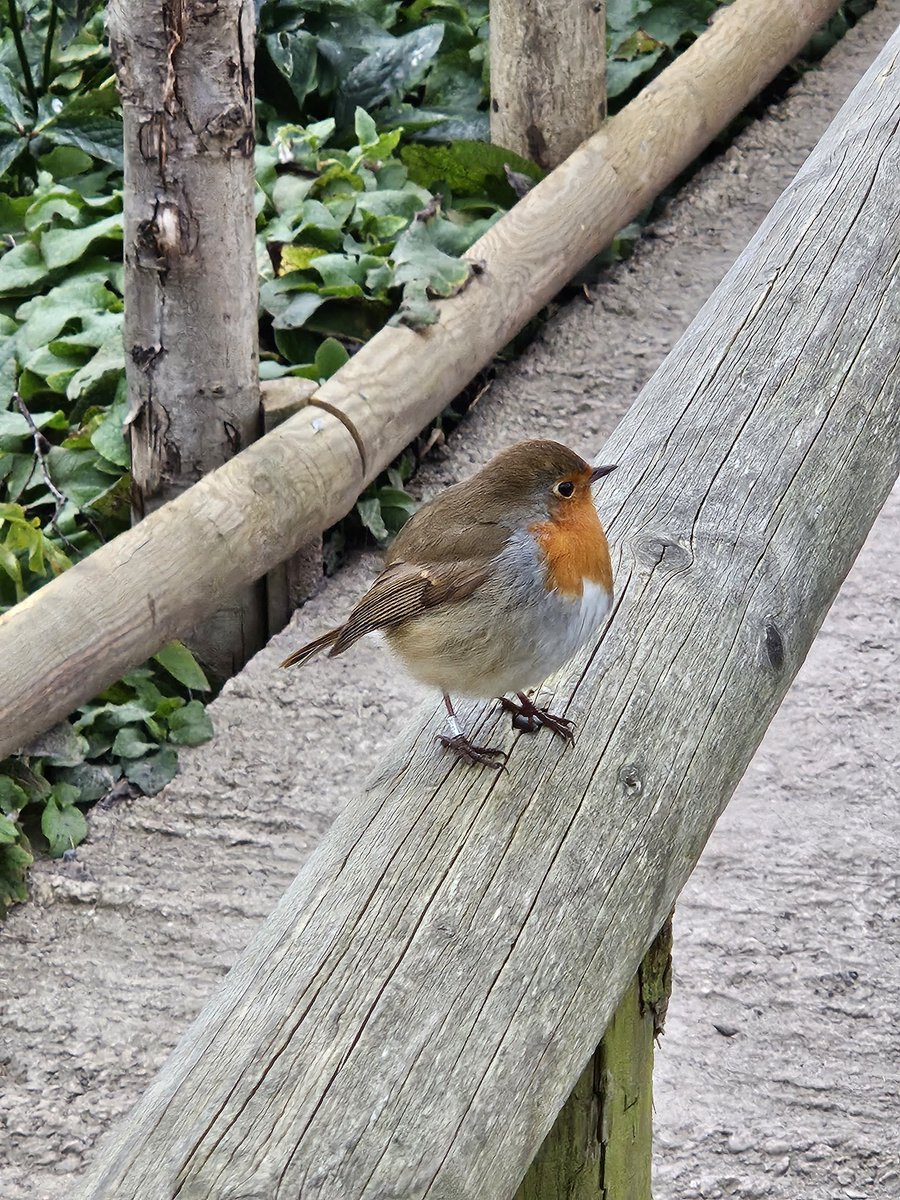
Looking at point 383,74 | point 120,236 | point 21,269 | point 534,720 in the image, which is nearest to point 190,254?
point 120,236

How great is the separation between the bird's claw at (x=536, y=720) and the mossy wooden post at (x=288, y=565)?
2.41m

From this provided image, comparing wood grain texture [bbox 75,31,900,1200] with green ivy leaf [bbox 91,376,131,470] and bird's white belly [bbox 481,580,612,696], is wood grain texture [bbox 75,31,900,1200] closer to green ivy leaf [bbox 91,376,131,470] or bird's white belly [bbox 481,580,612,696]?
bird's white belly [bbox 481,580,612,696]

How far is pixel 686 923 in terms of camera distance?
3328mm

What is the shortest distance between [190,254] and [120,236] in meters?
1.10

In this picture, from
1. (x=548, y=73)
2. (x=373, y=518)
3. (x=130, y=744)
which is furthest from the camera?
(x=548, y=73)

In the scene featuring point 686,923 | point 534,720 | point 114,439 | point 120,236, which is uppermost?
point 534,720

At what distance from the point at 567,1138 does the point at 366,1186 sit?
1.95ft

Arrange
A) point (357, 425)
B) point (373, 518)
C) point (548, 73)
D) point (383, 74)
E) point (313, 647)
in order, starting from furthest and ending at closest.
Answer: point (383, 74) < point (548, 73) < point (373, 518) < point (357, 425) < point (313, 647)

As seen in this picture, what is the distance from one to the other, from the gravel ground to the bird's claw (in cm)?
134

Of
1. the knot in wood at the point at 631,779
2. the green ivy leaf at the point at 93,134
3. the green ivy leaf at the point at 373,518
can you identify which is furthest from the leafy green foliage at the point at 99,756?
the knot in wood at the point at 631,779

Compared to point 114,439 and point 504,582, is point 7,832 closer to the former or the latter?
point 114,439

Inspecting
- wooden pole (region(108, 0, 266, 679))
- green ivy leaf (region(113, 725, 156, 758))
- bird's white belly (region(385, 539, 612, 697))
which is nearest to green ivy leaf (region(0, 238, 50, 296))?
wooden pole (region(108, 0, 266, 679))

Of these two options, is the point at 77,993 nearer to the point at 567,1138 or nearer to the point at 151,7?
the point at 567,1138

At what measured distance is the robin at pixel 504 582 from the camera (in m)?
1.82
